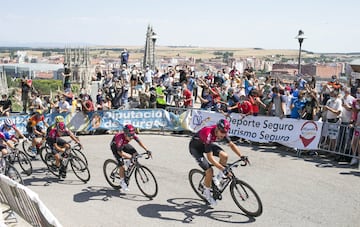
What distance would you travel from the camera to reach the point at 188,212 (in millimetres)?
8852

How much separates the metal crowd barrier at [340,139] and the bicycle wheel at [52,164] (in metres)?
7.95

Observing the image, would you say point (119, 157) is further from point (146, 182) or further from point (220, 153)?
point (220, 153)

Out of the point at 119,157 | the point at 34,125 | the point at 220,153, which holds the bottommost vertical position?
the point at 119,157

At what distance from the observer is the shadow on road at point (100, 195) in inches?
383

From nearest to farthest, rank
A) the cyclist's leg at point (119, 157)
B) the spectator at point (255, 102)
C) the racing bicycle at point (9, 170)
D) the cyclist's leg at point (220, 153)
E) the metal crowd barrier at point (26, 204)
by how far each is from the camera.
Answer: the metal crowd barrier at point (26, 204) < the cyclist's leg at point (220, 153) < the cyclist's leg at point (119, 157) < the racing bicycle at point (9, 170) < the spectator at point (255, 102)

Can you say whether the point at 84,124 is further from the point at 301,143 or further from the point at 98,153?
the point at 301,143

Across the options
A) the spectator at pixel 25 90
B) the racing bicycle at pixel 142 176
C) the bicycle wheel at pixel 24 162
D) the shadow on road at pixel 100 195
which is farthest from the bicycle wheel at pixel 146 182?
the spectator at pixel 25 90

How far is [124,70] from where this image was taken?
23.5m

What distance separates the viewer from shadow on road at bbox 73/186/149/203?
9727 mm

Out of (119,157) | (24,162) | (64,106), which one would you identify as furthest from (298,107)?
(64,106)

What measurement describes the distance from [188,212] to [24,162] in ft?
18.2

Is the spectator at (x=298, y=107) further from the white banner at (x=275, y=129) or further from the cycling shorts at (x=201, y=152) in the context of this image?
the cycling shorts at (x=201, y=152)

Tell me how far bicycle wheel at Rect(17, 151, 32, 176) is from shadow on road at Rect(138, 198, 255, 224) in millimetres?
4306

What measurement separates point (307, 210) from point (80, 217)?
476 cm
